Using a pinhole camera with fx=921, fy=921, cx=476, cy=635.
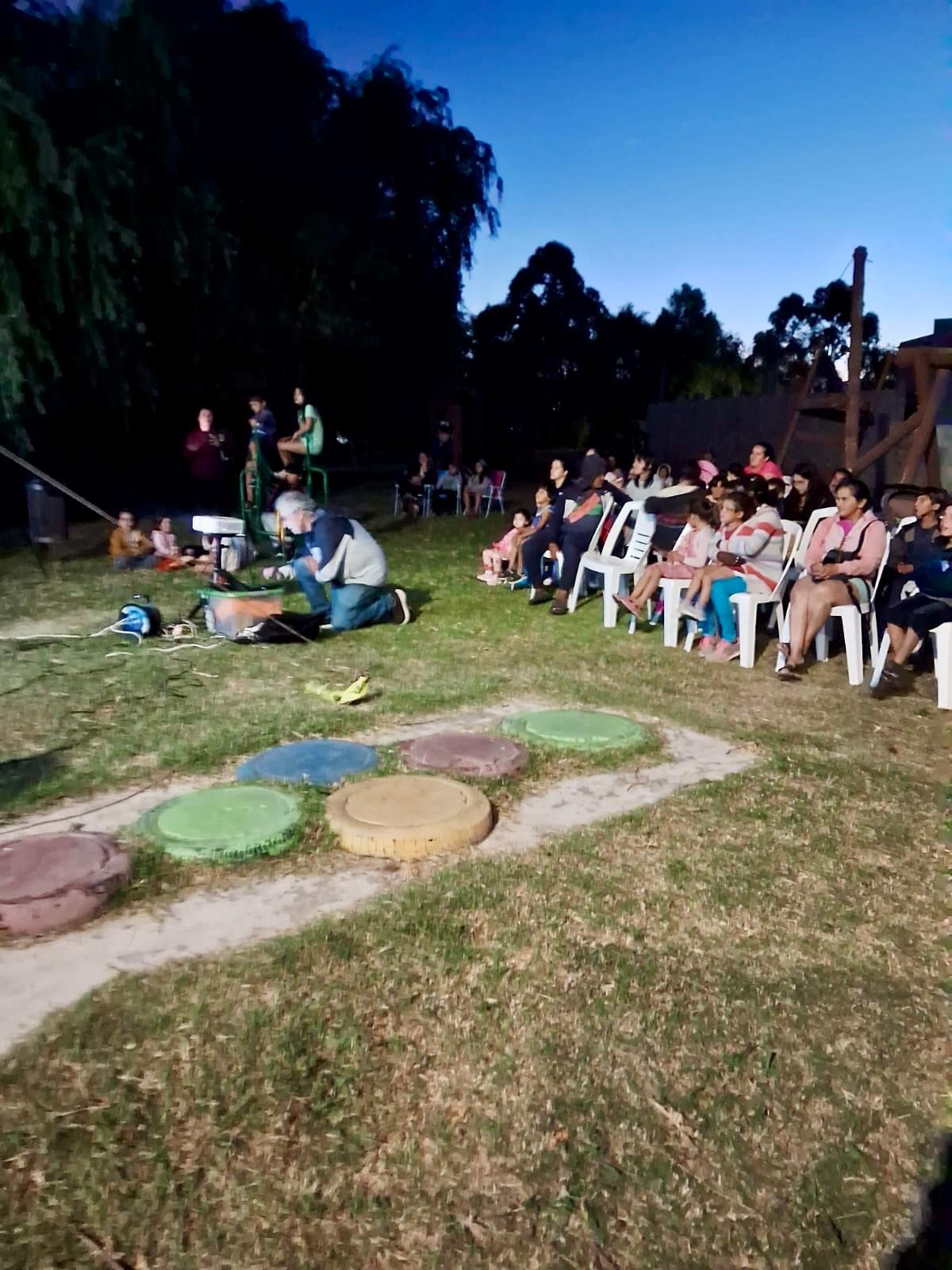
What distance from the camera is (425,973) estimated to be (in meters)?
2.50

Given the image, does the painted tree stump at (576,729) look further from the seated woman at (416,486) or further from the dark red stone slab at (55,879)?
the seated woman at (416,486)

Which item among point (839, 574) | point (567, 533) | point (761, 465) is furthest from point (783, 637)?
point (761, 465)

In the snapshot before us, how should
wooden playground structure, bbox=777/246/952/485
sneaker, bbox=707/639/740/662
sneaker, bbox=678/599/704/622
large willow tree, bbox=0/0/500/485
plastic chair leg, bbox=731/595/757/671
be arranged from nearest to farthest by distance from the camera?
plastic chair leg, bbox=731/595/757/671, sneaker, bbox=707/639/740/662, sneaker, bbox=678/599/704/622, wooden playground structure, bbox=777/246/952/485, large willow tree, bbox=0/0/500/485

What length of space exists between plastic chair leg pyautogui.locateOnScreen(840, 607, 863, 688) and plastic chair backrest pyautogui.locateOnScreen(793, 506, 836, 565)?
2.36 ft

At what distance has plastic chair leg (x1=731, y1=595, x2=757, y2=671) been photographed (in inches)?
233

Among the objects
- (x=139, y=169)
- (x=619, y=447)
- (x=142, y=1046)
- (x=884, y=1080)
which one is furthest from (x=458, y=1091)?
(x=619, y=447)

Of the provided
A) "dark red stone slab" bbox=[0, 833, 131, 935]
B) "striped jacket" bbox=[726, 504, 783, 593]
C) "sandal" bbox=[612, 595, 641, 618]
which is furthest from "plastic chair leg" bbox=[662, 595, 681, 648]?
"dark red stone slab" bbox=[0, 833, 131, 935]

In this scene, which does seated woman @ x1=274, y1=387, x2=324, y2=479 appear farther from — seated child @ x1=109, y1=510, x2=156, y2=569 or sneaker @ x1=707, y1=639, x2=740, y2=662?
sneaker @ x1=707, y1=639, x2=740, y2=662

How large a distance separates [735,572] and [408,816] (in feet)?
11.9

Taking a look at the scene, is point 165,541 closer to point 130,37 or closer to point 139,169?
point 139,169

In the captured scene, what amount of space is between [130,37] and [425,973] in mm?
12225

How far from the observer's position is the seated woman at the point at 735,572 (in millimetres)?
6086

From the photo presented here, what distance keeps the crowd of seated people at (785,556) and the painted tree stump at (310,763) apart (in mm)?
2895

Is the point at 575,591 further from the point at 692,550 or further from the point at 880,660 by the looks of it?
the point at 880,660
